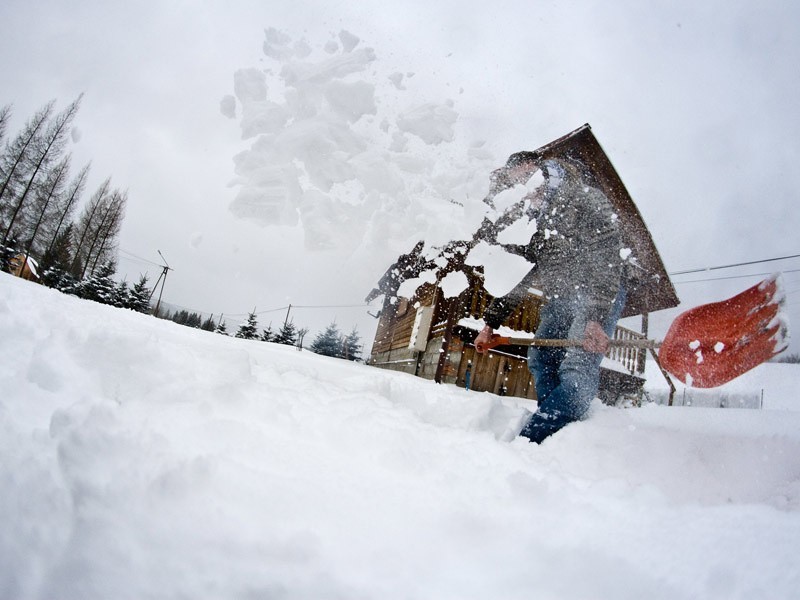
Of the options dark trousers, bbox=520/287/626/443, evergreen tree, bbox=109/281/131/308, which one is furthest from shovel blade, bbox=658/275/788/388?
evergreen tree, bbox=109/281/131/308

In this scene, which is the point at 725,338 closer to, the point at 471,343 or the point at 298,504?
the point at 298,504

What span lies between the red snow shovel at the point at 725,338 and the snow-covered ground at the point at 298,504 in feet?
3.27

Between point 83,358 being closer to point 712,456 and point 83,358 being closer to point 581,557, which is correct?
point 581,557

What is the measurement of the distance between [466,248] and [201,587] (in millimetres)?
4564

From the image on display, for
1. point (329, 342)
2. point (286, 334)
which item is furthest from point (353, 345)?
point (286, 334)

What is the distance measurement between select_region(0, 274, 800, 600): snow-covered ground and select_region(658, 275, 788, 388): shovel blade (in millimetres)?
996

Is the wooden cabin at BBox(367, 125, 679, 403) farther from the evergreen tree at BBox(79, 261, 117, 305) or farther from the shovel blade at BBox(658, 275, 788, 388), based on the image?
the evergreen tree at BBox(79, 261, 117, 305)

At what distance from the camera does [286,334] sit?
21.8m

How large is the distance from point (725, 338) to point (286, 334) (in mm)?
21921

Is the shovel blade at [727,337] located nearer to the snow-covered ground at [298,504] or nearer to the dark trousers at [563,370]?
the dark trousers at [563,370]

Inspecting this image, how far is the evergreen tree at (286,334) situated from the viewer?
21.6 metres

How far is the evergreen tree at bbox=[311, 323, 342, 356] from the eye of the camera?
22.8 metres

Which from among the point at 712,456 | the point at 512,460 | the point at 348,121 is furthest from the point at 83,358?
the point at 348,121

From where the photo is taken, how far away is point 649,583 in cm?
54
